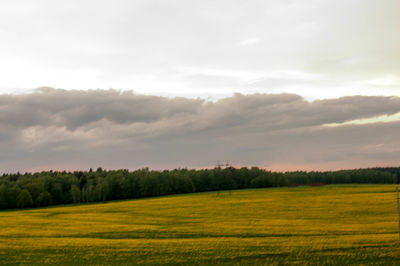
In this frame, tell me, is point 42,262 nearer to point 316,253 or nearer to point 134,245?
point 134,245

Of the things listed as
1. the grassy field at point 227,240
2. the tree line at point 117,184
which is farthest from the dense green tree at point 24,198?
the grassy field at point 227,240

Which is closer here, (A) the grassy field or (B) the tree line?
(A) the grassy field

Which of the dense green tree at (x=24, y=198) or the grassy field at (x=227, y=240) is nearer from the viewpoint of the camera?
the grassy field at (x=227, y=240)

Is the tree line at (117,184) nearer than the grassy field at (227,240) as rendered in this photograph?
No

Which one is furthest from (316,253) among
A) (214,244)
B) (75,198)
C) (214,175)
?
(214,175)

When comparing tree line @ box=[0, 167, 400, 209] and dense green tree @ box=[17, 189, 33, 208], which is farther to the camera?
tree line @ box=[0, 167, 400, 209]

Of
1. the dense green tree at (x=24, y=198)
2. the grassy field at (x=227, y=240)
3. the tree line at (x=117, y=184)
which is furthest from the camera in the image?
the tree line at (x=117, y=184)

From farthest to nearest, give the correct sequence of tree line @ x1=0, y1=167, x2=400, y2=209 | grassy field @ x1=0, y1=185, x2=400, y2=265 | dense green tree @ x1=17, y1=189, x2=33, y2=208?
tree line @ x1=0, y1=167, x2=400, y2=209, dense green tree @ x1=17, y1=189, x2=33, y2=208, grassy field @ x1=0, y1=185, x2=400, y2=265

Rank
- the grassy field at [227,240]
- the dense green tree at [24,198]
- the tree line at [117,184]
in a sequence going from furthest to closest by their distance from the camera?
the tree line at [117,184]
the dense green tree at [24,198]
the grassy field at [227,240]

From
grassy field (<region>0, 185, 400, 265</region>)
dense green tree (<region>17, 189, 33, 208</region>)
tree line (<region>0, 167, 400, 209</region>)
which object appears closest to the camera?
grassy field (<region>0, 185, 400, 265</region>)

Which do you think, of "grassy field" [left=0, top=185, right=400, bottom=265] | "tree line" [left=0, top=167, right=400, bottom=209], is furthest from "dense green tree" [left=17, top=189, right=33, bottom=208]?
"grassy field" [left=0, top=185, right=400, bottom=265]

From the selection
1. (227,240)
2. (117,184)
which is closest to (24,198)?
(117,184)

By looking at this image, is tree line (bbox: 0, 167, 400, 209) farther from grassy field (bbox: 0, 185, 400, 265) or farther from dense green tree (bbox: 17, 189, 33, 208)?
grassy field (bbox: 0, 185, 400, 265)

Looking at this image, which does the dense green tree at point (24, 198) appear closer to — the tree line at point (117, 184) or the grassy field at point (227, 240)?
the tree line at point (117, 184)
